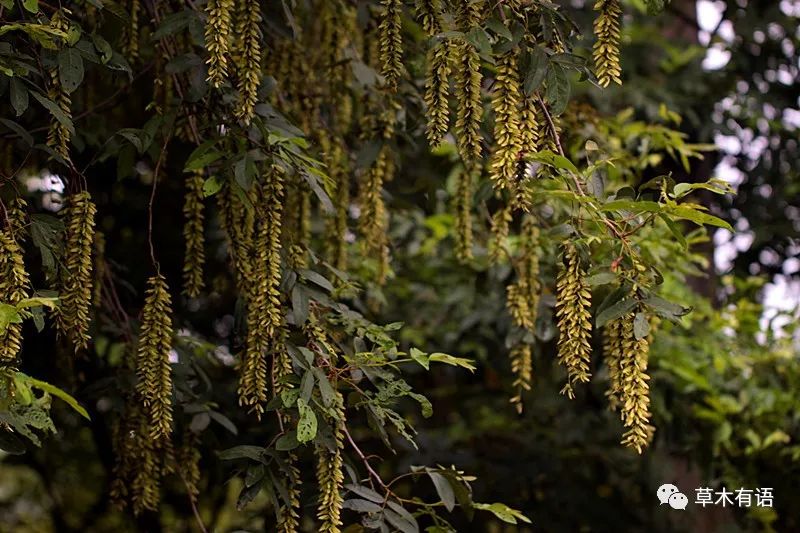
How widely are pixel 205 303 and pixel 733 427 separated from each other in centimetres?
185

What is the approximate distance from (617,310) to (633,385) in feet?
0.40

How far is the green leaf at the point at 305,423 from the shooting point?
157 centimetres

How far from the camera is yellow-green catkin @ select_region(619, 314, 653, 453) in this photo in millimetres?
1500

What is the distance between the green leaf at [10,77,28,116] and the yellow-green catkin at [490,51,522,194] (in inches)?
31.2

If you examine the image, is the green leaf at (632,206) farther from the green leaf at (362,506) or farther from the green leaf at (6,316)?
the green leaf at (6,316)

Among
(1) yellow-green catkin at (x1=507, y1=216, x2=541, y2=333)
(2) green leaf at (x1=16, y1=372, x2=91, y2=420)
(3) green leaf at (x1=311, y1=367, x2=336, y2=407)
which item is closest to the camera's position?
(2) green leaf at (x1=16, y1=372, x2=91, y2=420)

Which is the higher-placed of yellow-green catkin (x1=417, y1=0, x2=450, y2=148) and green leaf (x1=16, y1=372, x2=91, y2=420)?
yellow-green catkin (x1=417, y1=0, x2=450, y2=148)

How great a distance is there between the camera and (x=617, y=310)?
155 centimetres

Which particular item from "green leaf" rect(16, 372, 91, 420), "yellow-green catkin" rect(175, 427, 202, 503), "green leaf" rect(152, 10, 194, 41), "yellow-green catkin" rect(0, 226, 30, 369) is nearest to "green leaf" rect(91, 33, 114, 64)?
"green leaf" rect(152, 10, 194, 41)

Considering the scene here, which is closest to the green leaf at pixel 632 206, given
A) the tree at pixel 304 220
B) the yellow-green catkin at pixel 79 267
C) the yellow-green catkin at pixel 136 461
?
the tree at pixel 304 220

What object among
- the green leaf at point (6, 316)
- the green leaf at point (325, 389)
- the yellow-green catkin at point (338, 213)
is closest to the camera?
the green leaf at point (6, 316)

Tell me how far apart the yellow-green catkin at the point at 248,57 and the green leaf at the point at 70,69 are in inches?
11.6

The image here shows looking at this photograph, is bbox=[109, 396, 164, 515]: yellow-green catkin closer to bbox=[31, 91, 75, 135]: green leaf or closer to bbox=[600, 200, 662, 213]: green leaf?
bbox=[31, 91, 75, 135]: green leaf

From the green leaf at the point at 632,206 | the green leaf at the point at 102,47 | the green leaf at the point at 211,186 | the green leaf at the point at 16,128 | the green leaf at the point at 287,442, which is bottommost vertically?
the green leaf at the point at 287,442
